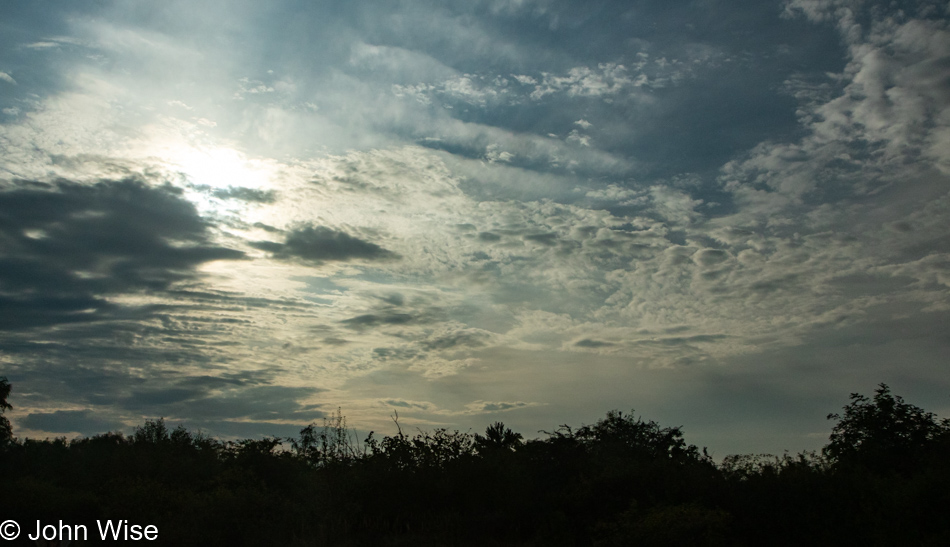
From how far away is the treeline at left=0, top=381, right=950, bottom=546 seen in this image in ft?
50.2

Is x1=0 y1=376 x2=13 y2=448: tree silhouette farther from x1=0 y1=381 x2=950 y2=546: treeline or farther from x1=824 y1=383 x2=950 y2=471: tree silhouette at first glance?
x1=824 y1=383 x2=950 y2=471: tree silhouette

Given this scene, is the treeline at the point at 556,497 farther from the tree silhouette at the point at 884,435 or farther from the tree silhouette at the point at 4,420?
the tree silhouette at the point at 4,420

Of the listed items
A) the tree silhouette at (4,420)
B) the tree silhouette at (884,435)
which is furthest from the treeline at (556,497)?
the tree silhouette at (4,420)

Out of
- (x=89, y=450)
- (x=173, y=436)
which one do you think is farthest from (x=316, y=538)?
(x=89, y=450)

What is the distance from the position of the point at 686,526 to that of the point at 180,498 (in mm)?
19886

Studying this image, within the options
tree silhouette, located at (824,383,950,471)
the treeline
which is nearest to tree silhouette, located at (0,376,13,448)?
the treeline

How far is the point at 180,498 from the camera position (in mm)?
24500

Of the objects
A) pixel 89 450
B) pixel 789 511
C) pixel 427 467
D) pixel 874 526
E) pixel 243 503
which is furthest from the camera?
pixel 89 450

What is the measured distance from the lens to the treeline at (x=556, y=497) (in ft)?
50.2

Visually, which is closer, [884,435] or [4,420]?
[884,435]

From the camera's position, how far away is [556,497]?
62.5ft

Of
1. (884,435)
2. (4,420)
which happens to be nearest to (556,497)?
(884,435)

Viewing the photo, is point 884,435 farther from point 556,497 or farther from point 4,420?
point 4,420

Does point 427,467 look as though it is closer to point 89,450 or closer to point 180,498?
point 180,498
